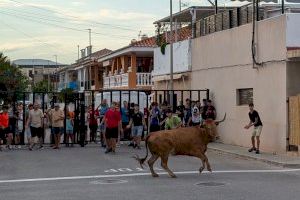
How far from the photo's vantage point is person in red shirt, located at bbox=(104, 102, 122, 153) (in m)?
20.7

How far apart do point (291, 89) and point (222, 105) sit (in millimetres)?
6037

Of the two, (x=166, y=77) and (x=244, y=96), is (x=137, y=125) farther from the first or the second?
(x=166, y=77)

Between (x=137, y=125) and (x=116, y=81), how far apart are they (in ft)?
95.9

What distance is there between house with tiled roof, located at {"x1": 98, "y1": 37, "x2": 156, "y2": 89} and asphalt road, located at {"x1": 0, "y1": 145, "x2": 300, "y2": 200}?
26.8m

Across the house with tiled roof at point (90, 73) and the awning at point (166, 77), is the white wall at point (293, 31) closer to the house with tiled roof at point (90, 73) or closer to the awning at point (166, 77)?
the awning at point (166, 77)

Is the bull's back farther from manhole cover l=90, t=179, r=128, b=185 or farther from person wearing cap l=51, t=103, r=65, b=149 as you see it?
person wearing cap l=51, t=103, r=65, b=149

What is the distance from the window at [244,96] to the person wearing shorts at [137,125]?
12.9 feet

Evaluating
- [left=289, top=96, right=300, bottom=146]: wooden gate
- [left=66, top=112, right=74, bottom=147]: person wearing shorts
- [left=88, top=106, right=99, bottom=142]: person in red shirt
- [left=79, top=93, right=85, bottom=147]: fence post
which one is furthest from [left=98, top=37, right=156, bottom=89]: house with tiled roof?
[left=289, top=96, right=300, bottom=146]: wooden gate

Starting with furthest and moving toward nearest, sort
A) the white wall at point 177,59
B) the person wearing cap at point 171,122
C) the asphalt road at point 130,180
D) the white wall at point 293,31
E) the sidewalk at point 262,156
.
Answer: the white wall at point 177,59 → the person wearing cap at point 171,122 → the white wall at point 293,31 → the sidewalk at point 262,156 → the asphalt road at point 130,180

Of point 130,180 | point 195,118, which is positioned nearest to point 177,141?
point 130,180

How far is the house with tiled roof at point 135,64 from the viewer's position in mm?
46250

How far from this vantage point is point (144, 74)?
4756cm

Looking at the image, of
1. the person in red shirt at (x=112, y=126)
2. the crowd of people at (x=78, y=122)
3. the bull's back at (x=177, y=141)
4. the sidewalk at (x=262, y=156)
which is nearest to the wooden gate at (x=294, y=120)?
the sidewalk at (x=262, y=156)

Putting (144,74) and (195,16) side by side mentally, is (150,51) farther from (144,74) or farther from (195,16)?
(195,16)
